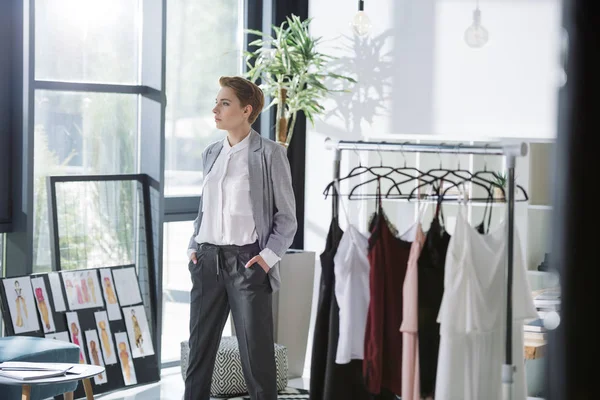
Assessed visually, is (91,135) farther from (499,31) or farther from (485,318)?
(485,318)

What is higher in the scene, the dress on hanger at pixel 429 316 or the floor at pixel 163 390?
the dress on hanger at pixel 429 316

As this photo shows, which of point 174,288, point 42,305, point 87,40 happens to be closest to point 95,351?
point 42,305

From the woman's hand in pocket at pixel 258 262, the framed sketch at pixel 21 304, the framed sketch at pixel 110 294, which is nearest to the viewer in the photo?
the woman's hand in pocket at pixel 258 262

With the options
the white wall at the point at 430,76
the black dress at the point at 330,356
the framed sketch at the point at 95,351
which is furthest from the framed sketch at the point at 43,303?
the black dress at the point at 330,356

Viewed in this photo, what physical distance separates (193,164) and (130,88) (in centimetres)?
72

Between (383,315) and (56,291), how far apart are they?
8.63 ft

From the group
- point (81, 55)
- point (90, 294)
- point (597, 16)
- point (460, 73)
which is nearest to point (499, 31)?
point (460, 73)

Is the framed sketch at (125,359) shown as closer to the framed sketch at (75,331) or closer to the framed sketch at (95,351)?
the framed sketch at (95,351)

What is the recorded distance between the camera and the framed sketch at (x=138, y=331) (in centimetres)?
489

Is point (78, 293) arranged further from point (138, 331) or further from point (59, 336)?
point (138, 331)

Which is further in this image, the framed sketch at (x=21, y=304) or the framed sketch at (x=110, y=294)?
the framed sketch at (x=110, y=294)

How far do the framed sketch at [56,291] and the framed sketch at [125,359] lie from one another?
1.39 ft

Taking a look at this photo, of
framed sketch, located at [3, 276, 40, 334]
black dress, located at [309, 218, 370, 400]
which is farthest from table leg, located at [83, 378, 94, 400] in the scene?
black dress, located at [309, 218, 370, 400]

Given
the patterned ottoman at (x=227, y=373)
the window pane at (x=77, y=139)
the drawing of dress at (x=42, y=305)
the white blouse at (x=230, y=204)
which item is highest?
the window pane at (x=77, y=139)
